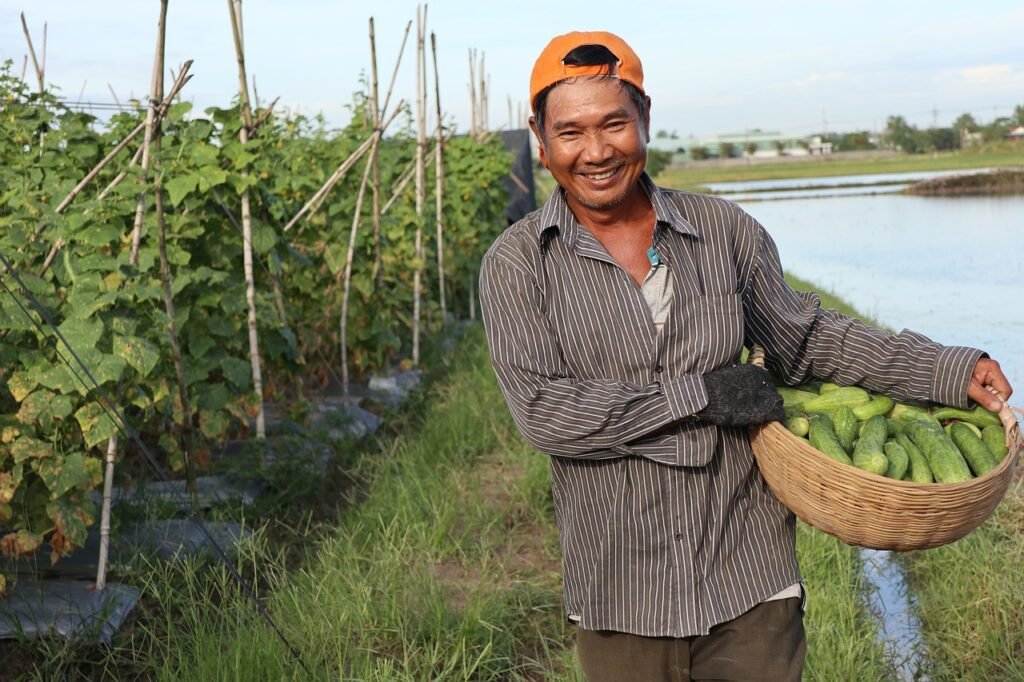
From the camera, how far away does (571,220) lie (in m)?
2.50

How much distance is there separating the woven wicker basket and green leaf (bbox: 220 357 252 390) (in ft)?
11.2

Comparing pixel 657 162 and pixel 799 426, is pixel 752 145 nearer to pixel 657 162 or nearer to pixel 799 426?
pixel 657 162

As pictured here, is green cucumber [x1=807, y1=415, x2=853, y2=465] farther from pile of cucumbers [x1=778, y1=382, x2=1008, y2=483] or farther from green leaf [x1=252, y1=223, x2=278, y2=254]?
green leaf [x1=252, y1=223, x2=278, y2=254]

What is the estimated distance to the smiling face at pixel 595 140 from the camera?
2.35m

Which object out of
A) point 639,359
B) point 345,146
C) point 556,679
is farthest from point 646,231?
point 345,146

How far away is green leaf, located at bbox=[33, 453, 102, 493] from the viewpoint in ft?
13.3

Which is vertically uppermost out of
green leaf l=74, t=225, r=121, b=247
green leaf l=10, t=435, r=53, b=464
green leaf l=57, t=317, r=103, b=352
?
green leaf l=74, t=225, r=121, b=247

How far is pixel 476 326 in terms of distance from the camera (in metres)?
11.5

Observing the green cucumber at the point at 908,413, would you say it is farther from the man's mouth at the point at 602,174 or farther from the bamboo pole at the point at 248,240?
the bamboo pole at the point at 248,240

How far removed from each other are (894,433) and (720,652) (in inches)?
22.3

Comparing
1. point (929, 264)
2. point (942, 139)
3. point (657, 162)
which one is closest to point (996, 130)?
point (942, 139)

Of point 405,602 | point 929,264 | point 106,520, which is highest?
point 106,520

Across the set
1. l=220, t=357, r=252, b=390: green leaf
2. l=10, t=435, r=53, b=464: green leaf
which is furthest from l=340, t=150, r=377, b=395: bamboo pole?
l=10, t=435, r=53, b=464: green leaf

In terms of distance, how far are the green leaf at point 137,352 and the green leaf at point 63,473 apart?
1.19ft
